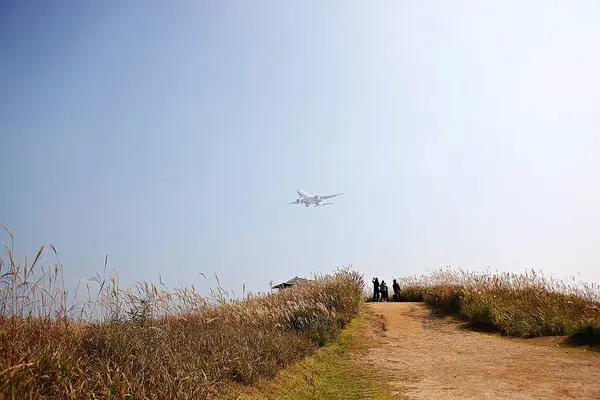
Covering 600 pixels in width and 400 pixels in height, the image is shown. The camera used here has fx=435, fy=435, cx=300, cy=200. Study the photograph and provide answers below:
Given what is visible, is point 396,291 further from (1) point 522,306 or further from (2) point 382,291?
(1) point 522,306

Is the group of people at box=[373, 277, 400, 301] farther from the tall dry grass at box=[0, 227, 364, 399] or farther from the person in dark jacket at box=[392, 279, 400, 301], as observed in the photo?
the tall dry grass at box=[0, 227, 364, 399]

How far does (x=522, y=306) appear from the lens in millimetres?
12938

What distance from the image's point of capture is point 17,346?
4.52 meters

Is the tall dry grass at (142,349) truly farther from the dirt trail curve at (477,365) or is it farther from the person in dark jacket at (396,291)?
the person in dark jacket at (396,291)

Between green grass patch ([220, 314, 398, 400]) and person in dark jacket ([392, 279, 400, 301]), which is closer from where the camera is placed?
green grass patch ([220, 314, 398, 400])

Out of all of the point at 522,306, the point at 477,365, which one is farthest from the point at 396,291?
the point at 477,365

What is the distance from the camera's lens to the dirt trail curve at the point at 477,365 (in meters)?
6.71

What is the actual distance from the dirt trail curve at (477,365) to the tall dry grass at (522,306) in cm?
61

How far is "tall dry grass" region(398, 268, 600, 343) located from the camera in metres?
10.9

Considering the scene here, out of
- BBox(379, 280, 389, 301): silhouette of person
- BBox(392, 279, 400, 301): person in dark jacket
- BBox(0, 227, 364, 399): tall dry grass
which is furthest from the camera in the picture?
BBox(379, 280, 389, 301): silhouette of person

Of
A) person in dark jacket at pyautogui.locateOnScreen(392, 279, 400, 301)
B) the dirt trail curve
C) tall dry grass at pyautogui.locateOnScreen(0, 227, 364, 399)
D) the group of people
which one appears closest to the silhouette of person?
the group of people

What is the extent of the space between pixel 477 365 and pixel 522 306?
206 inches

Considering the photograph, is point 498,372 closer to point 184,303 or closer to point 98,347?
point 184,303

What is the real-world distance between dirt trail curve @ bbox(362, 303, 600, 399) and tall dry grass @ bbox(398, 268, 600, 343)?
2.01 feet
